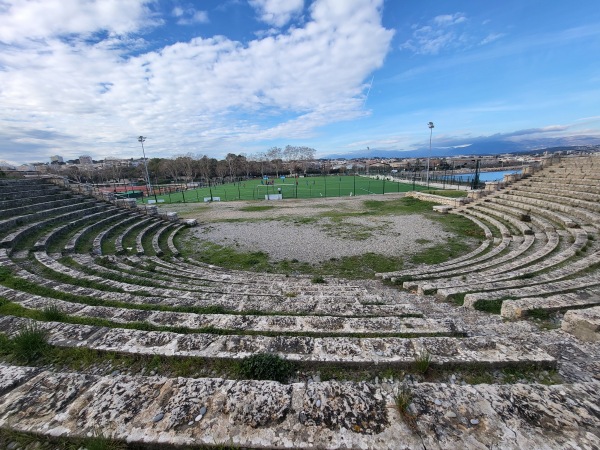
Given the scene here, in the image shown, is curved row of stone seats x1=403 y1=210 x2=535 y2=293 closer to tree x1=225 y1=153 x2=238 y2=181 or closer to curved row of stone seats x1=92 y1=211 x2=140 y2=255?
curved row of stone seats x1=92 y1=211 x2=140 y2=255

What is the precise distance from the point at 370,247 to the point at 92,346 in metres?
13.1

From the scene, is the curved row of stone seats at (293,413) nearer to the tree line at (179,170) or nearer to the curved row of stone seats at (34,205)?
the curved row of stone seats at (34,205)

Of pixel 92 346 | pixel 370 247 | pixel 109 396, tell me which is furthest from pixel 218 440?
pixel 370 247

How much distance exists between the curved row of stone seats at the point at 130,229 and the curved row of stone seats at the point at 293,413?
11.8 metres

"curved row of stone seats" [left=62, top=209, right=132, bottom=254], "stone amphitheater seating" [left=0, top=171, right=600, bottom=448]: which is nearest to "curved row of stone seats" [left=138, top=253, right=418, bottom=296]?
"stone amphitheater seating" [left=0, top=171, right=600, bottom=448]

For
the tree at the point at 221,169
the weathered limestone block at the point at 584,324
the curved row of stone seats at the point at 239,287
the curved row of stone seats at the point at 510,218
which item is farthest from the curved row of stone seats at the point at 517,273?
the tree at the point at 221,169

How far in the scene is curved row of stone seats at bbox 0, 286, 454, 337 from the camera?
4.36 metres

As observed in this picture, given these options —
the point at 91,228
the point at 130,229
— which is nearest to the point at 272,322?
the point at 91,228

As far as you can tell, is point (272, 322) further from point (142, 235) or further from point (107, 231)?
point (142, 235)

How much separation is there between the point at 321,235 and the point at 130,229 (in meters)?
12.4

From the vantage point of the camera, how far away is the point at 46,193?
17734mm

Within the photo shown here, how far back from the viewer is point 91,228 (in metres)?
15.1

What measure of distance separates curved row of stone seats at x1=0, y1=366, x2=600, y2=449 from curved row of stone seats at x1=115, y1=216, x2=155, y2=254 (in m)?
11.8

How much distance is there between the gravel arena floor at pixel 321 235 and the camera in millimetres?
14609
